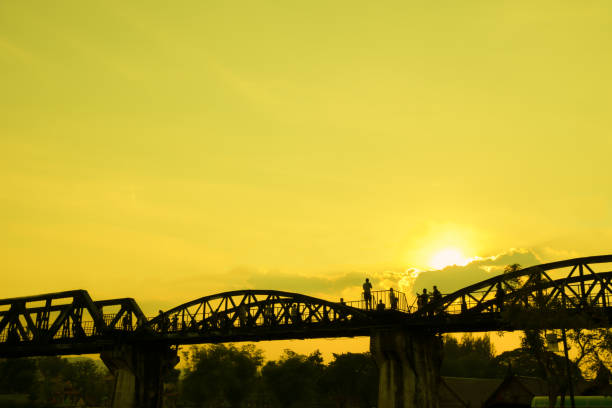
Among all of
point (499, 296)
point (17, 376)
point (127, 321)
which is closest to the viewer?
point (499, 296)

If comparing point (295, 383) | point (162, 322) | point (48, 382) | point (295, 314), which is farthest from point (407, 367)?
point (48, 382)

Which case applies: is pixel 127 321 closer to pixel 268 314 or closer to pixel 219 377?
pixel 268 314

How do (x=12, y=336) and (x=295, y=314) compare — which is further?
(x=12, y=336)

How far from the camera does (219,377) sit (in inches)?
5512

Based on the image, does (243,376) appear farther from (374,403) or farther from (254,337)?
(254,337)

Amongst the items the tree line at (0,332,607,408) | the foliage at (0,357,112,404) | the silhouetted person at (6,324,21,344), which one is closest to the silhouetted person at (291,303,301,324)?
the silhouetted person at (6,324,21,344)

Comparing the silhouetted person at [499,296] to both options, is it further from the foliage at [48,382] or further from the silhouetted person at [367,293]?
the foliage at [48,382]

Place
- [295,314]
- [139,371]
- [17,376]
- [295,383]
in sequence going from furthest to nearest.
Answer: [17,376] < [295,383] < [139,371] < [295,314]

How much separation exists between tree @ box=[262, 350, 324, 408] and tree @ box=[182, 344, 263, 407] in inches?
333

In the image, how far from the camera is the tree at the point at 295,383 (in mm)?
132750

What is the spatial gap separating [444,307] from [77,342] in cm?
4325

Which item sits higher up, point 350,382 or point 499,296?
point 499,296

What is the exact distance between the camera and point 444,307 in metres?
51.5

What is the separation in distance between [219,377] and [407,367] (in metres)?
96.9
